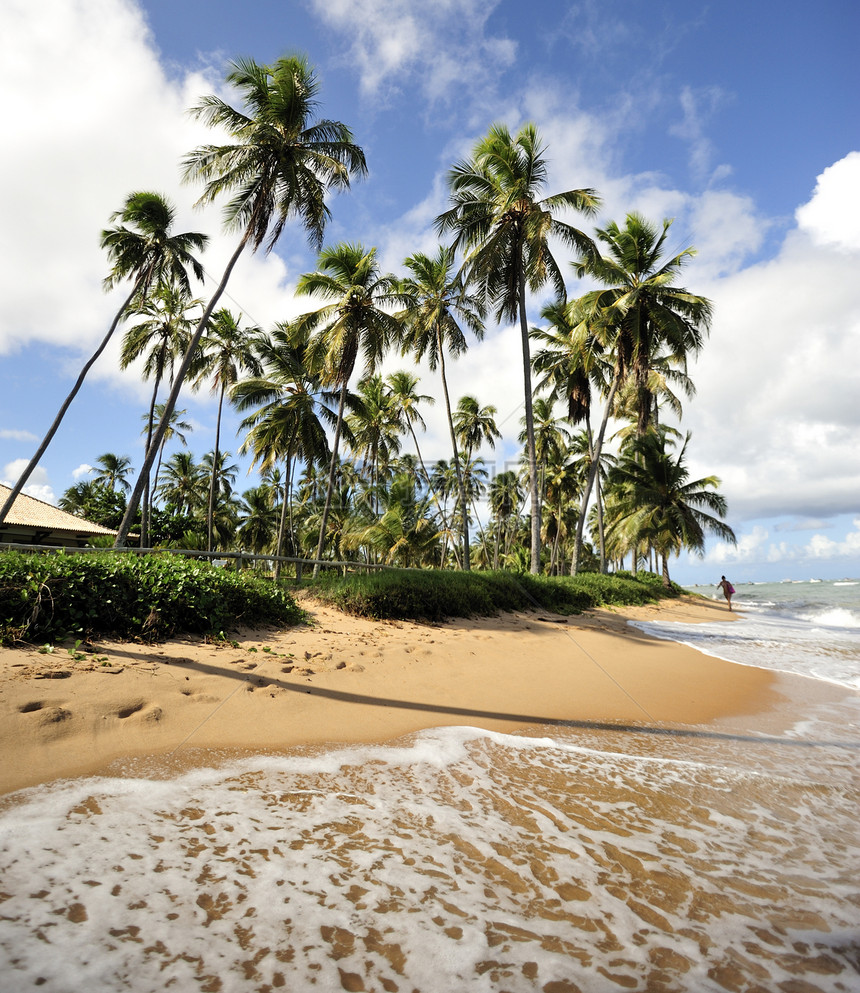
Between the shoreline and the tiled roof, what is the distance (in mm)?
13117

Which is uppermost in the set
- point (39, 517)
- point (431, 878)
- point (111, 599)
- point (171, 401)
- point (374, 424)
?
point (374, 424)

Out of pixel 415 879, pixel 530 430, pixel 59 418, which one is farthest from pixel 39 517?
pixel 415 879

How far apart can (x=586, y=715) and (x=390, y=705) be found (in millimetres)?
1952

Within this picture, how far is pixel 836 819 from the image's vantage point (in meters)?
2.91

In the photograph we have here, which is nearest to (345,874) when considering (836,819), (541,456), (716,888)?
(716,888)

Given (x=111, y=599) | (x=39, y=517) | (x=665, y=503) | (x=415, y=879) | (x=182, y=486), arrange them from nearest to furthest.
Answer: (x=415, y=879)
(x=111, y=599)
(x=39, y=517)
(x=665, y=503)
(x=182, y=486)

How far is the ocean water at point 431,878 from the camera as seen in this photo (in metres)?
1.64

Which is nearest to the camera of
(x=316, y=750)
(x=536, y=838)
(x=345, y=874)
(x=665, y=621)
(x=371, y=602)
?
(x=345, y=874)

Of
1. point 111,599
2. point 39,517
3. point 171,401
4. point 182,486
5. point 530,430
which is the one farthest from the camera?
point 182,486

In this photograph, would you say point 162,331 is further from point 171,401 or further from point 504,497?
point 504,497

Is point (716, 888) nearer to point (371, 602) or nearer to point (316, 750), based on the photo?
point (316, 750)

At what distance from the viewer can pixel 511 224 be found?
14844 mm

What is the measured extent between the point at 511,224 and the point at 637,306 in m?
5.83

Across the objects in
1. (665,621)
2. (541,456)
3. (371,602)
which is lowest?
(665,621)
